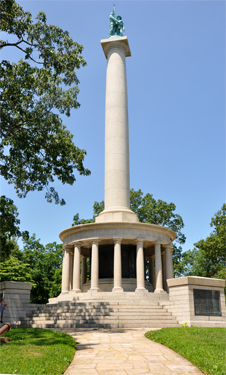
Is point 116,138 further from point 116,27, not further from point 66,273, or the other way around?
point 116,27

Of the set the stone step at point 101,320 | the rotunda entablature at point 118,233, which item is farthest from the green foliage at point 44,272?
the stone step at point 101,320

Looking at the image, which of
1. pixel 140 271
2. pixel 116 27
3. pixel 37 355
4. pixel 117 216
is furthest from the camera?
pixel 116 27

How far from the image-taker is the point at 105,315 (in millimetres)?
20422

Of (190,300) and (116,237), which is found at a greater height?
(116,237)

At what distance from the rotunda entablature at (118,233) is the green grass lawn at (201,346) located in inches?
499

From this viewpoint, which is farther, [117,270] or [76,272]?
[76,272]

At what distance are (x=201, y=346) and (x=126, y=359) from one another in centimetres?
285

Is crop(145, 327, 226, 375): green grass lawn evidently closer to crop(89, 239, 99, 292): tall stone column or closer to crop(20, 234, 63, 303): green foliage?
crop(89, 239, 99, 292): tall stone column

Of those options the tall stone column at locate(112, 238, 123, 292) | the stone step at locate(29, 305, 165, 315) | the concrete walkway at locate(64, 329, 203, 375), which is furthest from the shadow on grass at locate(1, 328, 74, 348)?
the tall stone column at locate(112, 238, 123, 292)

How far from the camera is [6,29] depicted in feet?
59.8

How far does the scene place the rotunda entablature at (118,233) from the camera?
2727cm


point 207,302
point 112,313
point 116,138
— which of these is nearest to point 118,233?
point 112,313

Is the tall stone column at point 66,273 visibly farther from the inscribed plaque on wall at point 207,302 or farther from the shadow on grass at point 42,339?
the shadow on grass at point 42,339

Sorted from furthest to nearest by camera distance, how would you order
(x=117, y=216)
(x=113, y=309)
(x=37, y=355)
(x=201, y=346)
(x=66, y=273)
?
(x=66, y=273), (x=117, y=216), (x=113, y=309), (x=201, y=346), (x=37, y=355)
